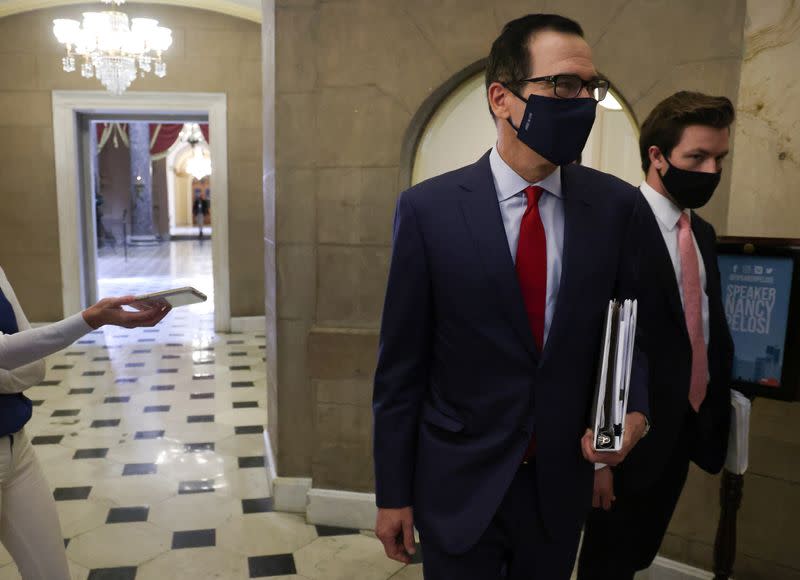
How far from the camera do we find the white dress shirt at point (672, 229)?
209cm

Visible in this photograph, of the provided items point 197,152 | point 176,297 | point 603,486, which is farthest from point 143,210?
point 603,486

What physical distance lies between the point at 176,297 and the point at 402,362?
73 centimetres

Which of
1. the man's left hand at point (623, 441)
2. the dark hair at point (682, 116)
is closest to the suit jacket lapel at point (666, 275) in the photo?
the dark hair at point (682, 116)

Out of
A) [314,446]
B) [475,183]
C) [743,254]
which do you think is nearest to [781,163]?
[743,254]

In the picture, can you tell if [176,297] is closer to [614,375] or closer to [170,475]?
[614,375]

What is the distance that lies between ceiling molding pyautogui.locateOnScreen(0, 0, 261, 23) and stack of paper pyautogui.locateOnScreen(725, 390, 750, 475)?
738 centimetres

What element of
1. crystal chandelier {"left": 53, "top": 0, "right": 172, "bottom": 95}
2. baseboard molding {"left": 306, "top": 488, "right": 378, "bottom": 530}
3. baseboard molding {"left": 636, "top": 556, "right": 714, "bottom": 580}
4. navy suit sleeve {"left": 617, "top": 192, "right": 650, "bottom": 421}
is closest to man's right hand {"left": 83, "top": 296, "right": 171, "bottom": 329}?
navy suit sleeve {"left": 617, "top": 192, "right": 650, "bottom": 421}

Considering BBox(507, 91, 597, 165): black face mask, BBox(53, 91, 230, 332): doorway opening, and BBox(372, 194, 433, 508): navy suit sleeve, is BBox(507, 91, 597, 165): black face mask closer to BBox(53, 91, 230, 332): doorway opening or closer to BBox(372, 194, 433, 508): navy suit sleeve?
BBox(372, 194, 433, 508): navy suit sleeve

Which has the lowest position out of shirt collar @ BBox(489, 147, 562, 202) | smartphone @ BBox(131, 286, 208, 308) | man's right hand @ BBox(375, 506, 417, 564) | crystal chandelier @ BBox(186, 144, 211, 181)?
man's right hand @ BBox(375, 506, 417, 564)

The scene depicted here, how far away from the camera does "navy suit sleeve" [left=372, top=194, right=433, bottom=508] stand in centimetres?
148

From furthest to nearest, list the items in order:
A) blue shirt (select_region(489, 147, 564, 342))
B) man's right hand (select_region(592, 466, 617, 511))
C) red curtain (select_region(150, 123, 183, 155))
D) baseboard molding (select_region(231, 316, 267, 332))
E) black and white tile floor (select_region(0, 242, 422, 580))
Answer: red curtain (select_region(150, 123, 183, 155)), baseboard molding (select_region(231, 316, 267, 332)), black and white tile floor (select_region(0, 242, 422, 580)), man's right hand (select_region(592, 466, 617, 511)), blue shirt (select_region(489, 147, 564, 342))

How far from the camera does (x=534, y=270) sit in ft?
4.75

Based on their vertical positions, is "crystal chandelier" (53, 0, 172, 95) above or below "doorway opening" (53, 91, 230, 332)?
above

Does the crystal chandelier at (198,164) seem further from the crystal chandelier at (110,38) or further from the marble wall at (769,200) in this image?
the marble wall at (769,200)
